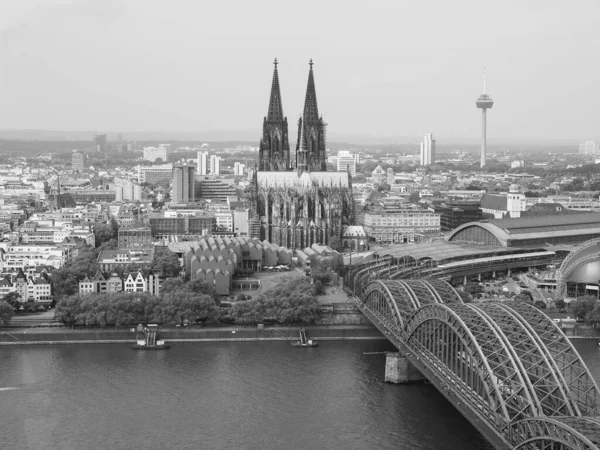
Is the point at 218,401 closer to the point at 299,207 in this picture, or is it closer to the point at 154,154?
the point at 299,207

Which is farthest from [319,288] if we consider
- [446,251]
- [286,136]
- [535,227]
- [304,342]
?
[286,136]

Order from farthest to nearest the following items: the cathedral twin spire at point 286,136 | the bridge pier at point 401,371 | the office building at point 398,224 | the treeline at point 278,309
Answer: the office building at point 398,224 < the cathedral twin spire at point 286,136 < the treeline at point 278,309 < the bridge pier at point 401,371

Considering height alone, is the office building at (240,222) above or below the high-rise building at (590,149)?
below

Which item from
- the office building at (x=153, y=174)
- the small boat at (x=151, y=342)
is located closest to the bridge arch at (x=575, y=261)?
the small boat at (x=151, y=342)

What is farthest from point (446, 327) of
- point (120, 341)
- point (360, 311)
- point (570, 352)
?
point (120, 341)

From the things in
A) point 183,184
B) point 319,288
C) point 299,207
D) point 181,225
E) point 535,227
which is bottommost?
point 319,288

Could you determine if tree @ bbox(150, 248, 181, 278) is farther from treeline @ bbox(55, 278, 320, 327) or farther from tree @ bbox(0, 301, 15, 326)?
tree @ bbox(0, 301, 15, 326)

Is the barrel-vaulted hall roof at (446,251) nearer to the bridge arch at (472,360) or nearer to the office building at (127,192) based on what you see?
the bridge arch at (472,360)

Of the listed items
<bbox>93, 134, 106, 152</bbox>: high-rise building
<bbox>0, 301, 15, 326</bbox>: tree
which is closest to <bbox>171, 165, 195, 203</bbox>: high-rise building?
<bbox>0, 301, 15, 326</bbox>: tree
